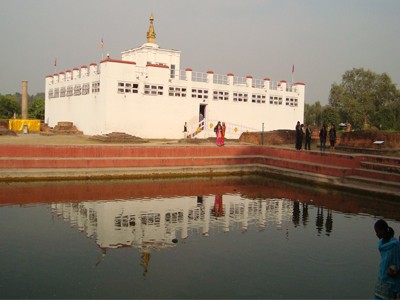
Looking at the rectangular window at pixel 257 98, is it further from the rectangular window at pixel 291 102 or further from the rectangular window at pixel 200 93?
the rectangular window at pixel 200 93

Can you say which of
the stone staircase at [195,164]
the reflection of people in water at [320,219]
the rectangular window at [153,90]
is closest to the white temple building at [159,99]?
the rectangular window at [153,90]

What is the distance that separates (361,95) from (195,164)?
4466 centimetres

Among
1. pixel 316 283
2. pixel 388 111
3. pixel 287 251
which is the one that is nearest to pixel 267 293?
pixel 316 283

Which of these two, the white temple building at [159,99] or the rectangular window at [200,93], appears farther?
the rectangular window at [200,93]

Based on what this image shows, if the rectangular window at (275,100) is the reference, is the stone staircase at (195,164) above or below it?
below

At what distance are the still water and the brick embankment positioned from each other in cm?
104

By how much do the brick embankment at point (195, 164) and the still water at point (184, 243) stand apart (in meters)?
1.04

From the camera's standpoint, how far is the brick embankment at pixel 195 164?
55.6ft

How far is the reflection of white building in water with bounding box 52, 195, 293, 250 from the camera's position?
10.5 metres

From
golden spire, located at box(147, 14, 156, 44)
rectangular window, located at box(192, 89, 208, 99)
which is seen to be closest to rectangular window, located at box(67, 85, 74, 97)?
golden spire, located at box(147, 14, 156, 44)

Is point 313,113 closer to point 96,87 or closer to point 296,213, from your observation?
point 96,87

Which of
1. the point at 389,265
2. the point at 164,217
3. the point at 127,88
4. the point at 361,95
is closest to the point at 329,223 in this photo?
the point at 164,217

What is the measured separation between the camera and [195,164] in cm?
2094

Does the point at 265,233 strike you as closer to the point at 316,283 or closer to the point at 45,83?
the point at 316,283
